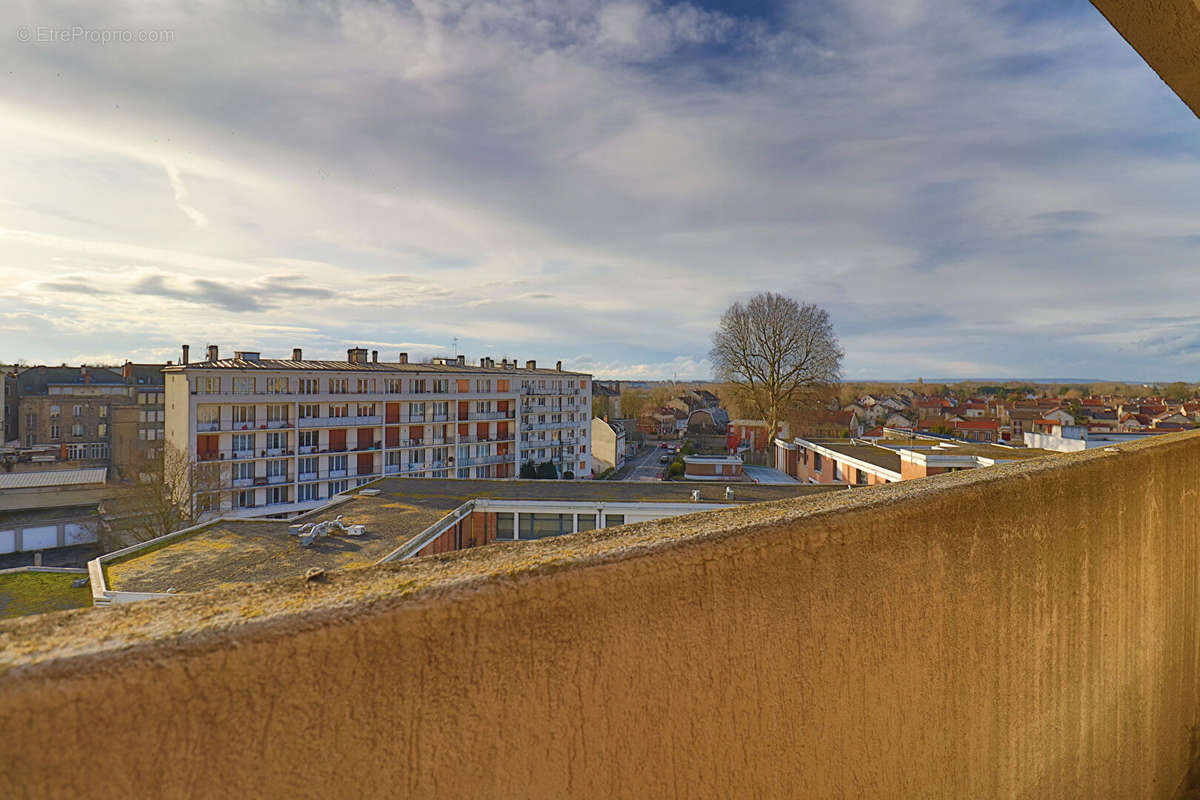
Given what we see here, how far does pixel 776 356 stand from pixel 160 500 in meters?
27.0

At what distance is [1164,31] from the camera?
1.92 m

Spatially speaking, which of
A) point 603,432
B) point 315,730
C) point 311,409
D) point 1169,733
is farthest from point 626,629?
point 603,432

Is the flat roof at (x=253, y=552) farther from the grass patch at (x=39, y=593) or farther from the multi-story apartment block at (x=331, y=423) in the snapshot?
the multi-story apartment block at (x=331, y=423)

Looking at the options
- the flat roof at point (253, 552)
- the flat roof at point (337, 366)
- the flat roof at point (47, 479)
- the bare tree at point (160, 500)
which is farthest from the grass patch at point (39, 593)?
the flat roof at point (47, 479)

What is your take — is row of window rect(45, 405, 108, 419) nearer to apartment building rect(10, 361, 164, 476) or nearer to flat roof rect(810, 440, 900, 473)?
apartment building rect(10, 361, 164, 476)

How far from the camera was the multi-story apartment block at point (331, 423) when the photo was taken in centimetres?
2344

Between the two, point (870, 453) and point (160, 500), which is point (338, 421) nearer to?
point (160, 500)

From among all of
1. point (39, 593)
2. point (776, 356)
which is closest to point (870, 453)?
point (776, 356)

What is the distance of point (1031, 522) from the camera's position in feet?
4.86

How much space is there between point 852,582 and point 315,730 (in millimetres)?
922

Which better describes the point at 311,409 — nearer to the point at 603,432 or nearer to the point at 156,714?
the point at 603,432

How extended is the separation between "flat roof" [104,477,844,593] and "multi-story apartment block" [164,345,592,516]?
26.7 ft

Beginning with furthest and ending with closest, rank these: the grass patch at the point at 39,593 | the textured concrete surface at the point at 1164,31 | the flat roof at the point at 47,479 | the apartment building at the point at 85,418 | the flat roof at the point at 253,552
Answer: the apartment building at the point at 85,418, the flat roof at the point at 47,479, the grass patch at the point at 39,593, the flat roof at the point at 253,552, the textured concrete surface at the point at 1164,31

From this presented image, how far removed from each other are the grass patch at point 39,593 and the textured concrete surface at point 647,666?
40.5ft
